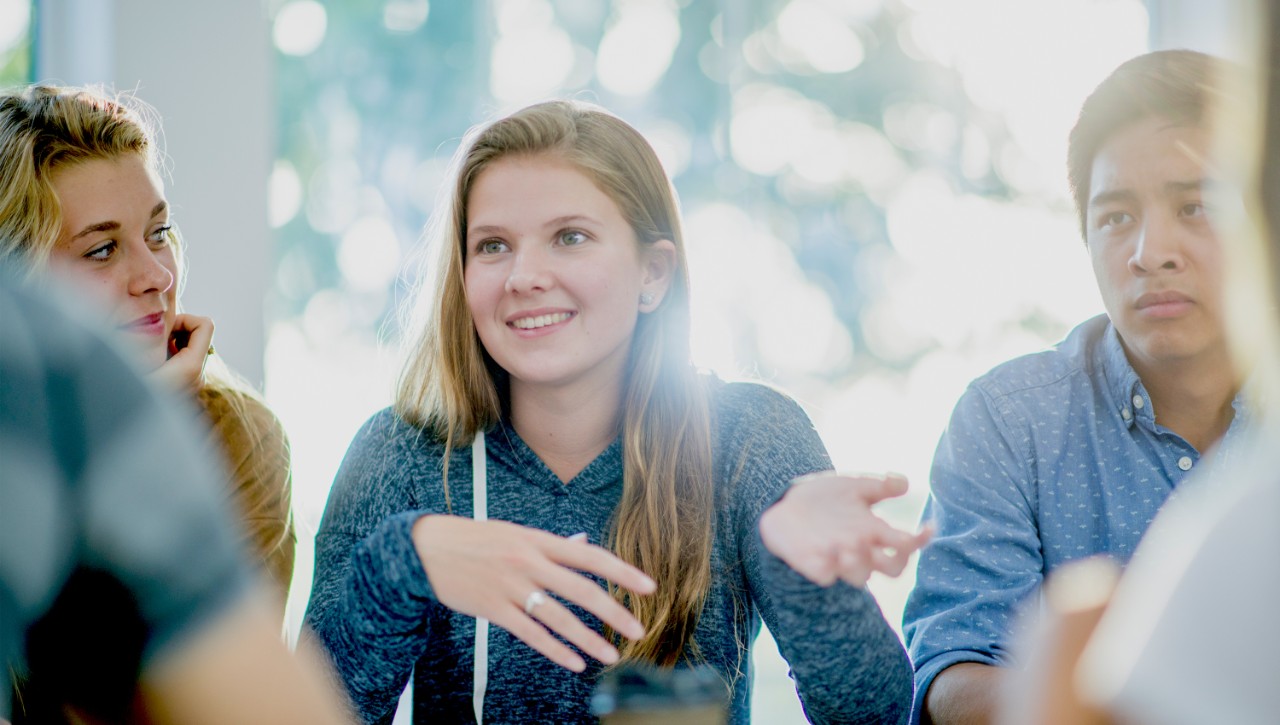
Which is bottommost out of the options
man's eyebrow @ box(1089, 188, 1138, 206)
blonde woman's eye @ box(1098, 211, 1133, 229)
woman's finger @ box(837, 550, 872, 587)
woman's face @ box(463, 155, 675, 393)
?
woman's finger @ box(837, 550, 872, 587)

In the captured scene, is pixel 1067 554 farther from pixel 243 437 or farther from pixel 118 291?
pixel 118 291

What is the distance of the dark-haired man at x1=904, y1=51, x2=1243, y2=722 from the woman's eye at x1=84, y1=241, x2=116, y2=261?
1.25 meters

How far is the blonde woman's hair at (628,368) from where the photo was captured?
4.91 ft

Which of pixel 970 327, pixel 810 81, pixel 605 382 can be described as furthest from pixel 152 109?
pixel 970 327

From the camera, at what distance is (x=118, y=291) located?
5.27 ft

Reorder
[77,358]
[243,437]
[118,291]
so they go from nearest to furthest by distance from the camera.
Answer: [77,358] < [118,291] < [243,437]

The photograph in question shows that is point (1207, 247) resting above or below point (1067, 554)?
above

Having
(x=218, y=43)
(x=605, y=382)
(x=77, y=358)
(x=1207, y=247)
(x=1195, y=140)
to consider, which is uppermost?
(x=218, y=43)

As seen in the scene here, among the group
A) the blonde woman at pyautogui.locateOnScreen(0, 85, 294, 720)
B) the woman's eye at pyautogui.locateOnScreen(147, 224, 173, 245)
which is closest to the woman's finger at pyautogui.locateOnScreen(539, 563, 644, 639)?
the blonde woman at pyautogui.locateOnScreen(0, 85, 294, 720)

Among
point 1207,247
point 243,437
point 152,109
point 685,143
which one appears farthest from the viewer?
point 685,143

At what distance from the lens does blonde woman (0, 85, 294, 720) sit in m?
1.56

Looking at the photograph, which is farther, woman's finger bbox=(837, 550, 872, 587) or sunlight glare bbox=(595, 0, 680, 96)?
sunlight glare bbox=(595, 0, 680, 96)

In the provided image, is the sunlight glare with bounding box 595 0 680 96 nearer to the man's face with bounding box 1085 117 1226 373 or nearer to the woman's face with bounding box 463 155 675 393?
the woman's face with bounding box 463 155 675 393

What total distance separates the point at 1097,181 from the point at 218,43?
1.91 metres
